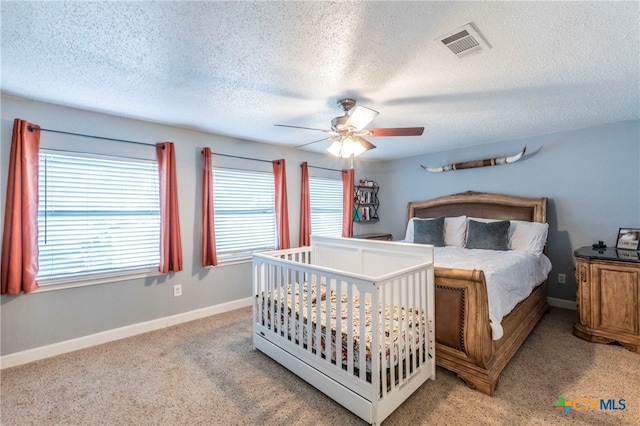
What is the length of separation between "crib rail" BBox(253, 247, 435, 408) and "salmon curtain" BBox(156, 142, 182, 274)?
4.49 feet

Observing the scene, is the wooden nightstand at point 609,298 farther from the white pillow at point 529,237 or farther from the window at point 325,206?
the window at point 325,206

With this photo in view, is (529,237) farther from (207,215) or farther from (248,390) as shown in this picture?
(207,215)

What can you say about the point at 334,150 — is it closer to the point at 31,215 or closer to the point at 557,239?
the point at 31,215

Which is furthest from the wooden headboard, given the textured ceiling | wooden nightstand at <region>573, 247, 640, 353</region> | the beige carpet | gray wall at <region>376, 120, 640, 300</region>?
the beige carpet

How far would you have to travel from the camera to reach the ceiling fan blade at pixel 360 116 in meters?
1.98

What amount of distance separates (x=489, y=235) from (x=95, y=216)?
433cm

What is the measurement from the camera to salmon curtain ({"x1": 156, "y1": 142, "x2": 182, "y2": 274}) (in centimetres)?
300

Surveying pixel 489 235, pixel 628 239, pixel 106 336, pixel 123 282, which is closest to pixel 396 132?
pixel 489 235

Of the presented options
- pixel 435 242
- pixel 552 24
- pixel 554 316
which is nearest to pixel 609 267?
A: pixel 554 316

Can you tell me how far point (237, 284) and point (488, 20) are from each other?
354 cm

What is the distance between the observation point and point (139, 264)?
2.97 metres

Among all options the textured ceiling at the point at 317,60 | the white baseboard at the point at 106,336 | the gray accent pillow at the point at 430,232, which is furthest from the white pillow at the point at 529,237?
the white baseboard at the point at 106,336

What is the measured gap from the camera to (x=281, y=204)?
392 cm

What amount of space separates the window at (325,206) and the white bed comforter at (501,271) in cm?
189
